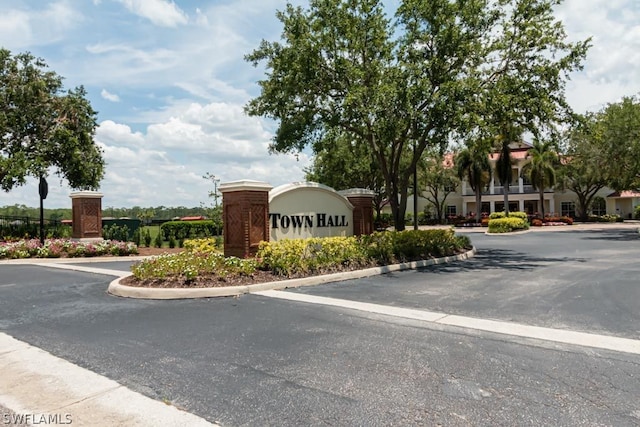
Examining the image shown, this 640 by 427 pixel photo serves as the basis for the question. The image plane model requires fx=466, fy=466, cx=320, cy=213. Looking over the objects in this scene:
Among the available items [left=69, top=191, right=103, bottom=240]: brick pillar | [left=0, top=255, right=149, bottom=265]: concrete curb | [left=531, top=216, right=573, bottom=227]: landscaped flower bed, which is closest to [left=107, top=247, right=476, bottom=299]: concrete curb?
[left=0, top=255, right=149, bottom=265]: concrete curb

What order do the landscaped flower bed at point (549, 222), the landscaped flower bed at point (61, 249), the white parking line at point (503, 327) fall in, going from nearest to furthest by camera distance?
1. the white parking line at point (503, 327)
2. the landscaped flower bed at point (61, 249)
3. the landscaped flower bed at point (549, 222)

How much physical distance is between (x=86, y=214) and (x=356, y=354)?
18539 mm

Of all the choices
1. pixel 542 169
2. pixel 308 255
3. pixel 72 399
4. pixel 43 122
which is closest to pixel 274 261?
pixel 308 255

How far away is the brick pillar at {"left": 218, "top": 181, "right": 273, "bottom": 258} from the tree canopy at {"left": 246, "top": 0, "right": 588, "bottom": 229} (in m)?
3.64

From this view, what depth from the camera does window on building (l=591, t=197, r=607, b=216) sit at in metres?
54.7

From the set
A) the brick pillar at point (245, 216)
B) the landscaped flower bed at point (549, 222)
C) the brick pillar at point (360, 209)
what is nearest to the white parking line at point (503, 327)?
the brick pillar at point (245, 216)

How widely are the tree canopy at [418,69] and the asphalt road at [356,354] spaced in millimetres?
5794

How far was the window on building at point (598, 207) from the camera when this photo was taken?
54688 millimetres

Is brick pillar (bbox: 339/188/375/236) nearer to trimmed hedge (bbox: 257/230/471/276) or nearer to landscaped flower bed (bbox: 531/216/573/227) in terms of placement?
trimmed hedge (bbox: 257/230/471/276)

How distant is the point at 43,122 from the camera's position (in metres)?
25.7

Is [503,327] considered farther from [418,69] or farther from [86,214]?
[86,214]

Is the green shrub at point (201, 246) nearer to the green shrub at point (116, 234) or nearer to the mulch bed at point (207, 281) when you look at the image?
the mulch bed at point (207, 281)

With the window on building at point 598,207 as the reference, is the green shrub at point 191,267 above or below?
below

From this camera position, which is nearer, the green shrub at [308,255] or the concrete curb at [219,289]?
the concrete curb at [219,289]
